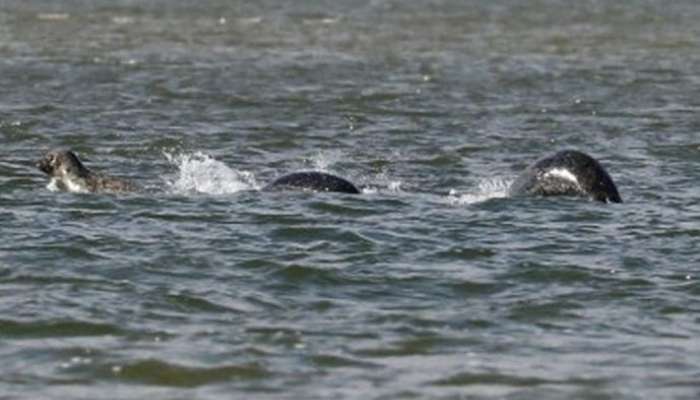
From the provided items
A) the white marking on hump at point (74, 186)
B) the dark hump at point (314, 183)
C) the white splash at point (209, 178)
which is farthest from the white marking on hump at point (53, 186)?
the dark hump at point (314, 183)

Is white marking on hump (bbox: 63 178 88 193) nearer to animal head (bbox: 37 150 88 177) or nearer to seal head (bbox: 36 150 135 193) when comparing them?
seal head (bbox: 36 150 135 193)

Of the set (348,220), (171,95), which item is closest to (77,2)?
(171,95)

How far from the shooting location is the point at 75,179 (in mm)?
19016

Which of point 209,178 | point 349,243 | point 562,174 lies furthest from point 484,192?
point 349,243

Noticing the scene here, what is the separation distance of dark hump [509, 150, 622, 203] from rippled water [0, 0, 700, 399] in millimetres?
338

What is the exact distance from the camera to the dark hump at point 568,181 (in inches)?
733

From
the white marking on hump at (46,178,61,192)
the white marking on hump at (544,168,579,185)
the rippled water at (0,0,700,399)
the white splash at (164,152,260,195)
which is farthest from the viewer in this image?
the white splash at (164,152,260,195)

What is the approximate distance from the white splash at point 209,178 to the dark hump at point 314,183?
1.48 feet

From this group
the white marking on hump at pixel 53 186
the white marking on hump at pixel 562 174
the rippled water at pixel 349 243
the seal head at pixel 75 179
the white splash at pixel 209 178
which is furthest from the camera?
the white splash at pixel 209 178

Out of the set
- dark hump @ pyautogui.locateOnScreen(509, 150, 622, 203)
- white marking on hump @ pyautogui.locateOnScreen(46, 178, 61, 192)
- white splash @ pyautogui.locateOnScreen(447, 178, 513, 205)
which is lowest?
white splash @ pyautogui.locateOnScreen(447, 178, 513, 205)

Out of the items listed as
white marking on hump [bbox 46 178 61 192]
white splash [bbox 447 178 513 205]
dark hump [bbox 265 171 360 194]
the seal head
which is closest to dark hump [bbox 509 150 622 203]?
white splash [bbox 447 178 513 205]

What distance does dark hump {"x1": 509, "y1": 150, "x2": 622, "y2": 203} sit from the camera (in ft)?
61.1

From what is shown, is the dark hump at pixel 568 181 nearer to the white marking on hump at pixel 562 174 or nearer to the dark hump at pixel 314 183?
the white marking on hump at pixel 562 174

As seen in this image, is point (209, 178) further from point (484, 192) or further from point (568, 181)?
point (568, 181)
